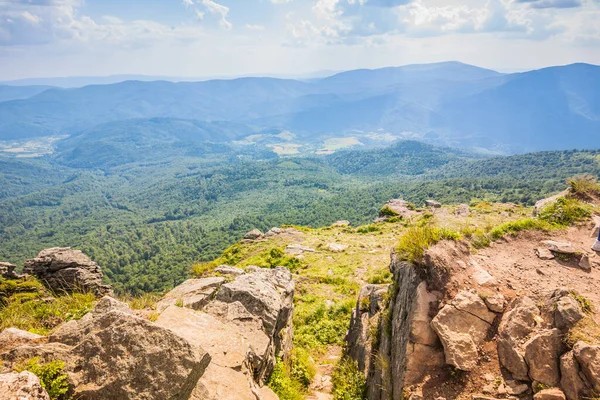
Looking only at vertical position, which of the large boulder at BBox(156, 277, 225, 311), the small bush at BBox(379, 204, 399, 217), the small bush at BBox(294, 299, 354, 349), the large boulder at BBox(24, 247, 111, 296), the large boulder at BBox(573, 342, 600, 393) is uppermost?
the large boulder at BBox(573, 342, 600, 393)

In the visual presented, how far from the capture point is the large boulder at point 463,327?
6.91 metres

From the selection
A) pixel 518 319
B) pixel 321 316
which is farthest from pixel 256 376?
pixel 321 316

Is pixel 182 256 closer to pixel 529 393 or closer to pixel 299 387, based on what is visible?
pixel 299 387

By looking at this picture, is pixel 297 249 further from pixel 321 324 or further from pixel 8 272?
pixel 8 272

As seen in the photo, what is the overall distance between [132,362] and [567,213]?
48.6ft

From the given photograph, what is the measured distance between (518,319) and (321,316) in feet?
38.2

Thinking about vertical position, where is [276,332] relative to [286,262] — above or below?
above

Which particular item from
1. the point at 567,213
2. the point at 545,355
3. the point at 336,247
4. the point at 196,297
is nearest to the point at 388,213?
the point at 336,247

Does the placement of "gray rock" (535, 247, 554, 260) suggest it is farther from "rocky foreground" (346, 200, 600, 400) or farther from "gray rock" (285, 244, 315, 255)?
"gray rock" (285, 244, 315, 255)

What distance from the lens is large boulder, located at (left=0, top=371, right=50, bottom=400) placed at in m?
4.24

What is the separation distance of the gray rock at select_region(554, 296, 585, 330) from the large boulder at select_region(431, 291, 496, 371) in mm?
1236

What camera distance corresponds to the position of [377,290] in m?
13.0

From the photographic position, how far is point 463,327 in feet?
24.1

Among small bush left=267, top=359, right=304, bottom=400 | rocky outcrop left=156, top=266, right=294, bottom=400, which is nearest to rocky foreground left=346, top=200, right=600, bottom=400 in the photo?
small bush left=267, top=359, right=304, bottom=400
